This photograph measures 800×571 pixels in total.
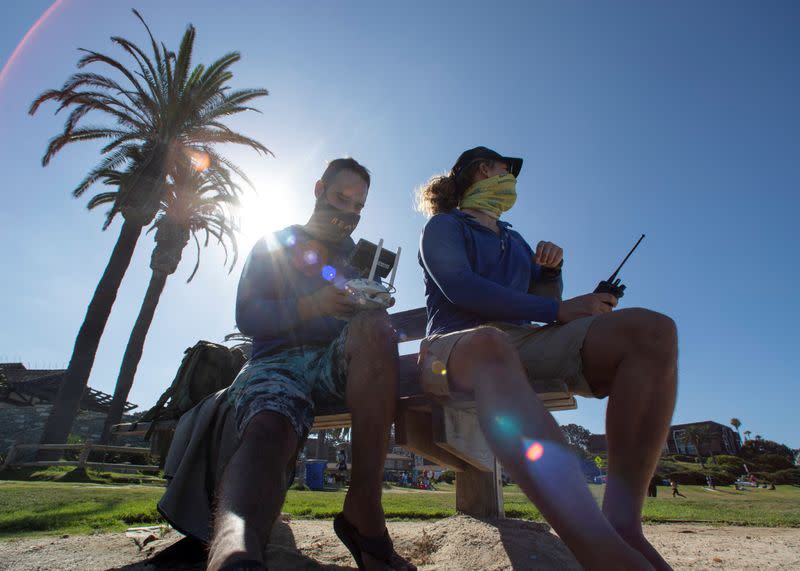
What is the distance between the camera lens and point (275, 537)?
2.92 meters

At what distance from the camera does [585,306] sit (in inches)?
75.2

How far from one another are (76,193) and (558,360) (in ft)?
57.6

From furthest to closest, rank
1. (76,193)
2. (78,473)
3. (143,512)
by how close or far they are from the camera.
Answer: (76,193)
(78,473)
(143,512)

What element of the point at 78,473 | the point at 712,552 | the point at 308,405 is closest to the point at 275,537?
the point at 308,405

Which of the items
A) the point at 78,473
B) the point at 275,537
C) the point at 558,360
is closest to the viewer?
the point at 558,360

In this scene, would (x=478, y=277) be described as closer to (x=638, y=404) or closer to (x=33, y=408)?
(x=638, y=404)

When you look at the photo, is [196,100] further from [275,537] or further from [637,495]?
[637,495]

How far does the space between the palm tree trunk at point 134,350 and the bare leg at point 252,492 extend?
16.5 meters

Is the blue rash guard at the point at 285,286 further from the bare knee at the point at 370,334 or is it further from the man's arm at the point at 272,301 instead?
the bare knee at the point at 370,334

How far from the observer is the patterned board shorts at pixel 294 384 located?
1.71 metres

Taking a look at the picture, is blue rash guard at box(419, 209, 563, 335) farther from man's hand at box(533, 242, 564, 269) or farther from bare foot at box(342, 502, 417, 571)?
bare foot at box(342, 502, 417, 571)

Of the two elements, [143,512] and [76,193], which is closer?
[143,512]

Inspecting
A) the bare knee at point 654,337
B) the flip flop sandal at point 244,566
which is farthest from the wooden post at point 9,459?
the bare knee at point 654,337

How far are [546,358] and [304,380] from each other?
3.18ft
